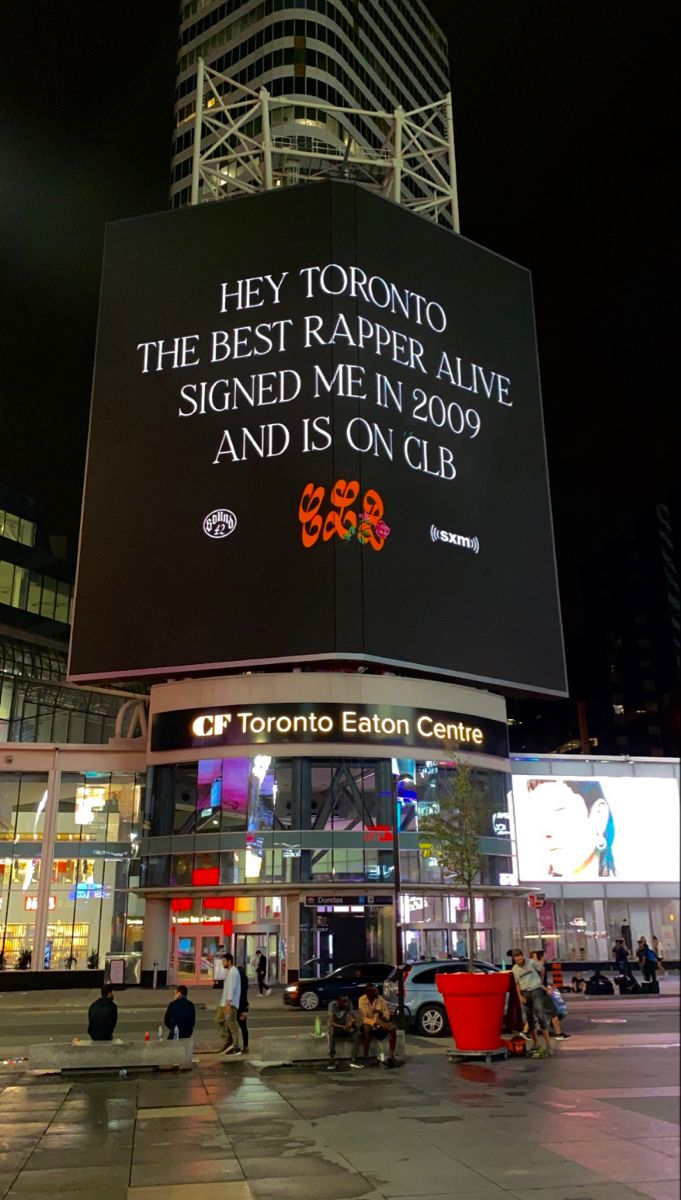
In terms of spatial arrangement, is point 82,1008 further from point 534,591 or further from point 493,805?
point 534,591

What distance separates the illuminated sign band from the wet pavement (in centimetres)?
2719

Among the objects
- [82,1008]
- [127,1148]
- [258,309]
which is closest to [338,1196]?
[127,1148]

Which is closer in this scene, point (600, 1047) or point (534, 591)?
point (600, 1047)

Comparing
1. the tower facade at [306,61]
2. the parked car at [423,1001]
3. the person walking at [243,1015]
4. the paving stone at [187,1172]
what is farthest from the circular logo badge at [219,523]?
the tower facade at [306,61]

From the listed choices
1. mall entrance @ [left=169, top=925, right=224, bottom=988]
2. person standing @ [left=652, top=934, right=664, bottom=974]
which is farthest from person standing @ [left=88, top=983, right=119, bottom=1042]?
mall entrance @ [left=169, top=925, right=224, bottom=988]

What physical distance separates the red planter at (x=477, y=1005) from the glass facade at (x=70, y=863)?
103ft

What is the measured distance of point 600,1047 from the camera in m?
19.5

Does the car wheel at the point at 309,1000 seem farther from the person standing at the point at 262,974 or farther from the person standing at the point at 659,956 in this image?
the person standing at the point at 659,956

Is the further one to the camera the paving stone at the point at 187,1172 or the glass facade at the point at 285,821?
the glass facade at the point at 285,821

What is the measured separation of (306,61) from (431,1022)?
90879 millimetres

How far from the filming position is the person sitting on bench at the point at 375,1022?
1761 cm

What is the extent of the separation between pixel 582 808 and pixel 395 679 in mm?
13252

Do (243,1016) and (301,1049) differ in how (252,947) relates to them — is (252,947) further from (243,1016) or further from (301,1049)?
(301,1049)

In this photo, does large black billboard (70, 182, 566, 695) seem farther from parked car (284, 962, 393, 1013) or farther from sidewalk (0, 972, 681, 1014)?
parked car (284, 962, 393, 1013)
